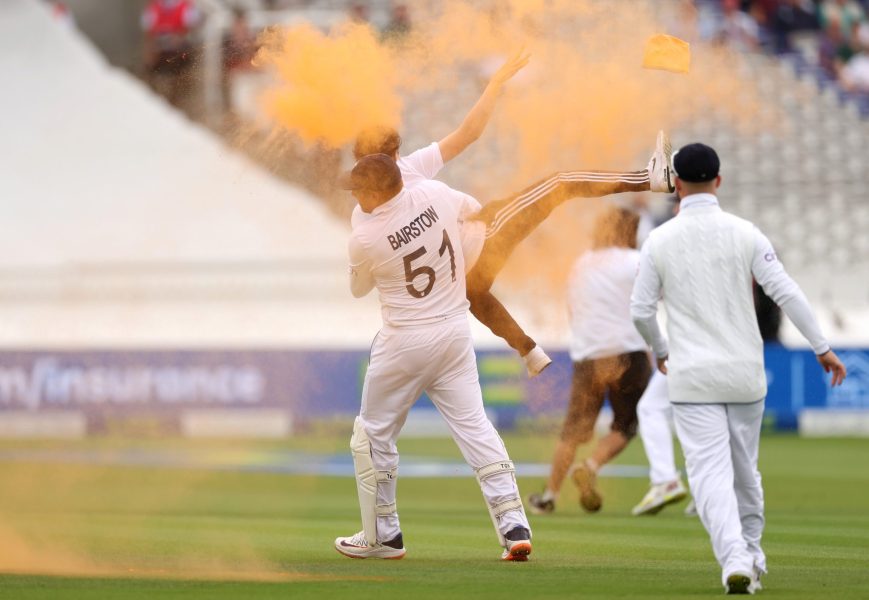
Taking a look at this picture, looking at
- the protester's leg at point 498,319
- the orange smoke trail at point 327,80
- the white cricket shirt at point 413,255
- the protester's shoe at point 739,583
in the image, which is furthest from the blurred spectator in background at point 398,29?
the protester's shoe at point 739,583

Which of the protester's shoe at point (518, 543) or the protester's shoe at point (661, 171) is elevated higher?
the protester's shoe at point (661, 171)

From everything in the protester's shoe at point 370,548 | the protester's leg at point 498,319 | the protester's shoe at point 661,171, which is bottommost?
the protester's shoe at point 370,548

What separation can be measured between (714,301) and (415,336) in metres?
1.96

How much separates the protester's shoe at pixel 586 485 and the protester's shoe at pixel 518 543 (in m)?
3.26

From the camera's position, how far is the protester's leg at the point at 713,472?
7406 mm

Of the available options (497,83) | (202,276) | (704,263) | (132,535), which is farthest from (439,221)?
(202,276)

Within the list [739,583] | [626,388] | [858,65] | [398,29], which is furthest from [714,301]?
[858,65]

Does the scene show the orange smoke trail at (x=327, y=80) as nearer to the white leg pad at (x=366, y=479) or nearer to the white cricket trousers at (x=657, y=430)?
the white leg pad at (x=366, y=479)

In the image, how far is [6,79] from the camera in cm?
3466

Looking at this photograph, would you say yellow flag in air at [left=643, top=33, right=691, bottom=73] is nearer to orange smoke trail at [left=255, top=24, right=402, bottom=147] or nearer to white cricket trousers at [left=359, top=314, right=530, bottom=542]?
orange smoke trail at [left=255, top=24, right=402, bottom=147]

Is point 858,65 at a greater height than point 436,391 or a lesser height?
greater

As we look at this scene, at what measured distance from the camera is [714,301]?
301 inches

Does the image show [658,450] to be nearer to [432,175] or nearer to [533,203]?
[533,203]

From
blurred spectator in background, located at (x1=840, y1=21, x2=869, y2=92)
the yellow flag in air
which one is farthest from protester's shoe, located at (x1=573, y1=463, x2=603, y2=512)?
blurred spectator in background, located at (x1=840, y1=21, x2=869, y2=92)
